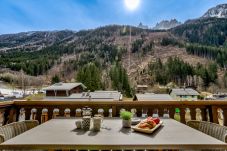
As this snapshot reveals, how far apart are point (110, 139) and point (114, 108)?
175cm

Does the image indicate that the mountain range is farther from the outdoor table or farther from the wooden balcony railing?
the outdoor table

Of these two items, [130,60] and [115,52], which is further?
[115,52]

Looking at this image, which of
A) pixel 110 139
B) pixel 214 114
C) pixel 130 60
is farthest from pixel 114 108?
pixel 130 60

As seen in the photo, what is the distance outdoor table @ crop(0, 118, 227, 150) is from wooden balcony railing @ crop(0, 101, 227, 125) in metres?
1.28

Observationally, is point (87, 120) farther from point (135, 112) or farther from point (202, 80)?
point (202, 80)

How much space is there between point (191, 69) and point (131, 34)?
89.0 meters

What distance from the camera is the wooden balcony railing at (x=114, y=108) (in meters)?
3.52

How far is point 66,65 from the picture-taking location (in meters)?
98.2

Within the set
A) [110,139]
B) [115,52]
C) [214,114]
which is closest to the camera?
[110,139]

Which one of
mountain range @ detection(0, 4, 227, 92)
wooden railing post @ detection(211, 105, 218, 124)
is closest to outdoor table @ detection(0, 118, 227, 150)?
wooden railing post @ detection(211, 105, 218, 124)

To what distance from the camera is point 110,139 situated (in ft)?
5.89

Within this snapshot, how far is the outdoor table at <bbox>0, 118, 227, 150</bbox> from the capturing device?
163 centimetres

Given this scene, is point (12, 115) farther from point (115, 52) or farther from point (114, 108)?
point (115, 52)

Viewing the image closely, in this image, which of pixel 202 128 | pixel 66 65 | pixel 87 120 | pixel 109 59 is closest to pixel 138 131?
pixel 87 120
